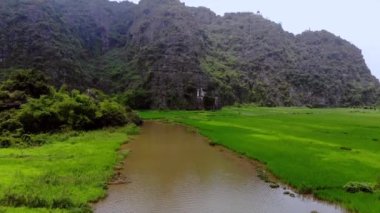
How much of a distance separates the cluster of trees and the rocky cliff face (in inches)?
2462

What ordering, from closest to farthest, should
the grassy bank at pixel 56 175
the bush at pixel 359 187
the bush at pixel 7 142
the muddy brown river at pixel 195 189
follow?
the grassy bank at pixel 56 175 < the muddy brown river at pixel 195 189 < the bush at pixel 359 187 < the bush at pixel 7 142

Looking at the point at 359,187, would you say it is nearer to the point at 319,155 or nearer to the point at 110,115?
the point at 319,155

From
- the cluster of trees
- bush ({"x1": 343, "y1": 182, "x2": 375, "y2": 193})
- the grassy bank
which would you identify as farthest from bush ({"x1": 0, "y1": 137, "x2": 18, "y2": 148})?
bush ({"x1": 343, "y1": 182, "x2": 375, "y2": 193})

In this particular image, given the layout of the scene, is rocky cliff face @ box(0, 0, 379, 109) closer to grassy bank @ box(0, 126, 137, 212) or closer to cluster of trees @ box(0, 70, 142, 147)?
cluster of trees @ box(0, 70, 142, 147)

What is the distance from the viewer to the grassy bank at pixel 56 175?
22.5 m

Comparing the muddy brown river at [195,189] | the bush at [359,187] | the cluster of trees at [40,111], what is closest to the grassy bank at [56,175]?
the muddy brown river at [195,189]

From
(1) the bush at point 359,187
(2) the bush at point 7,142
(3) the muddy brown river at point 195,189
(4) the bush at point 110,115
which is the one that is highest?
(4) the bush at point 110,115

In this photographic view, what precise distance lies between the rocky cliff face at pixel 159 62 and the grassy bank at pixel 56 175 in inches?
3561

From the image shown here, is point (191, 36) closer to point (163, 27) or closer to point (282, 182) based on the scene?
point (163, 27)

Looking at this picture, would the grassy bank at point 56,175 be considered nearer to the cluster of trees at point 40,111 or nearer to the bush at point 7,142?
the bush at point 7,142

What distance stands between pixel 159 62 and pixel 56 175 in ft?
399

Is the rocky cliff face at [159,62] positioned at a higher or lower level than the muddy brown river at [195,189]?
higher

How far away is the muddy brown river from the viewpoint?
24328 millimetres

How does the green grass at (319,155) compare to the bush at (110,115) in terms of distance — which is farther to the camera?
the bush at (110,115)
